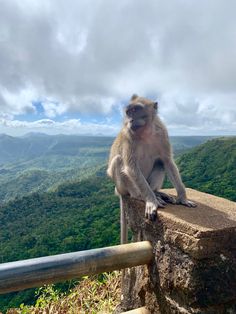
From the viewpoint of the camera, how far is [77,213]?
4834 centimetres

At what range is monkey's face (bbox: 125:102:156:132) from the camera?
15.4ft

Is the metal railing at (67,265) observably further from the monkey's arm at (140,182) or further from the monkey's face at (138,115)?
the monkey's face at (138,115)

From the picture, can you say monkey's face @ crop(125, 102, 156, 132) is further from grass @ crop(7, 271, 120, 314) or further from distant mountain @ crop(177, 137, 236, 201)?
distant mountain @ crop(177, 137, 236, 201)

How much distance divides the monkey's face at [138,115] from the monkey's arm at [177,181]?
58 cm

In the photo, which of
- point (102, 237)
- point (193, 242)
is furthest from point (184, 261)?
point (102, 237)

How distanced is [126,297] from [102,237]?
2271 cm

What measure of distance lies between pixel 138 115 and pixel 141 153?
52 cm

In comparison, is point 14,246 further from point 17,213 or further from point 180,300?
point 180,300

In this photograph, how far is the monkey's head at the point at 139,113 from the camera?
15.4ft

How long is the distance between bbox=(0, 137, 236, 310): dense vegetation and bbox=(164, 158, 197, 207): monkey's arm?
16725 millimetres

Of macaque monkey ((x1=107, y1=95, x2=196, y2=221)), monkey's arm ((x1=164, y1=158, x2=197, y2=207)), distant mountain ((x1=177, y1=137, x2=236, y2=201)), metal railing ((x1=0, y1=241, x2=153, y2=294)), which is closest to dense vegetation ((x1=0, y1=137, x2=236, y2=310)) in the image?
distant mountain ((x1=177, y1=137, x2=236, y2=201))

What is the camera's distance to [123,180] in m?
4.62

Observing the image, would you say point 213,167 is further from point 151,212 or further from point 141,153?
point 151,212

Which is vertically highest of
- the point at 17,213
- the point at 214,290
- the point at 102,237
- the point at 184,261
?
the point at 184,261
